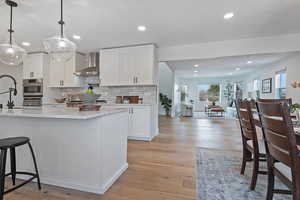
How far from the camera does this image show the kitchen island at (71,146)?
5.20 feet

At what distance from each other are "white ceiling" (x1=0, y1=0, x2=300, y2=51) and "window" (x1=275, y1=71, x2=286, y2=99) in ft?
9.24

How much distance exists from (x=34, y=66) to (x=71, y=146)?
165 inches

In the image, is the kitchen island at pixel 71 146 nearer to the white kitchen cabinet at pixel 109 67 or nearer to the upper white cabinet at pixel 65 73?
the white kitchen cabinet at pixel 109 67

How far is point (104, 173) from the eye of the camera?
165 centimetres

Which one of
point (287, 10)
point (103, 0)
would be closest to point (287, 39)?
point (287, 10)

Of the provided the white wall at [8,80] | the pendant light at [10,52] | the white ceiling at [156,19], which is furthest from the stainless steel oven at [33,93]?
the pendant light at [10,52]

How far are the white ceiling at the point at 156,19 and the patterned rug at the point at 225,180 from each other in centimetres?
242

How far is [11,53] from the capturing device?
2434 mm

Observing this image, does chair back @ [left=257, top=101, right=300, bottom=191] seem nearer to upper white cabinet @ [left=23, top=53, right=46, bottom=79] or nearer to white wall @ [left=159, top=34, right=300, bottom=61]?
white wall @ [left=159, top=34, right=300, bottom=61]

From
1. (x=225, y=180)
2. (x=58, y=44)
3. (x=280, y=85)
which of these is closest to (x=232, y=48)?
(x=225, y=180)

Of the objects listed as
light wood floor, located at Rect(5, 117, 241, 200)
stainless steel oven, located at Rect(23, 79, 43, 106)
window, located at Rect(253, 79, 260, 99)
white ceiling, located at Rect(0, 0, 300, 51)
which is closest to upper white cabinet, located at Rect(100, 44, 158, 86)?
white ceiling, located at Rect(0, 0, 300, 51)

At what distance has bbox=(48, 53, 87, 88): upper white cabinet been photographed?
457 cm

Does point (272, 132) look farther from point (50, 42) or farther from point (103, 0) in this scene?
point (50, 42)

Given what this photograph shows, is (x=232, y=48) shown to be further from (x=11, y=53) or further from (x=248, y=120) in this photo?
(x=11, y=53)
